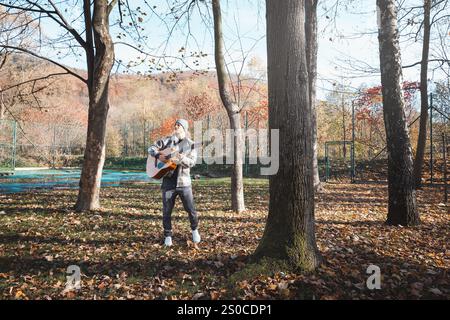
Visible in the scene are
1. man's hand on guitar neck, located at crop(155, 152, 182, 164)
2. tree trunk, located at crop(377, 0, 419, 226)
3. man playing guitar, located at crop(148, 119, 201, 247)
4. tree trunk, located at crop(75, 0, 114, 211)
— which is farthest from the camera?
tree trunk, located at crop(75, 0, 114, 211)

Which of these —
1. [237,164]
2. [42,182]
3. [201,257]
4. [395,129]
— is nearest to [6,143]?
[42,182]

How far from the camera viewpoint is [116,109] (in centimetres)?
7025

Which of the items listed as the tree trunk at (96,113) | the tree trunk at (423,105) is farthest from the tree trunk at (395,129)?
the tree trunk at (423,105)

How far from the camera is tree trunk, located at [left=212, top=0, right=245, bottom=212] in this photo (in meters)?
8.58

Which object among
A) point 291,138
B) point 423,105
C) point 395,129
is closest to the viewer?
point 291,138

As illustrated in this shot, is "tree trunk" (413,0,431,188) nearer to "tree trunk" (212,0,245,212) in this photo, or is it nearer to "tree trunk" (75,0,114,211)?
"tree trunk" (212,0,245,212)

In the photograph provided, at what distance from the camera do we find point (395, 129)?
22.9 feet

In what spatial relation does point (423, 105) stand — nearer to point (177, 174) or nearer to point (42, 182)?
point (177, 174)

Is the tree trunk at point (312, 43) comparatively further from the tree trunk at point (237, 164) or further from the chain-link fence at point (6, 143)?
the chain-link fence at point (6, 143)

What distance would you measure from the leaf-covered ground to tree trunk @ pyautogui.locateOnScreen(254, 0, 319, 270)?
372 millimetres

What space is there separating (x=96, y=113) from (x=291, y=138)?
603 cm

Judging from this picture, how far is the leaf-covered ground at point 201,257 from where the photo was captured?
3.56 meters

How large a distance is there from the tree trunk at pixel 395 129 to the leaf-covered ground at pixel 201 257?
1.47ft

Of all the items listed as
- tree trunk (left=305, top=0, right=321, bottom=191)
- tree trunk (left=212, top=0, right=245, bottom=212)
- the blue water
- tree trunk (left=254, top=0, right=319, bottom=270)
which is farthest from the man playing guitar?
the blue water
